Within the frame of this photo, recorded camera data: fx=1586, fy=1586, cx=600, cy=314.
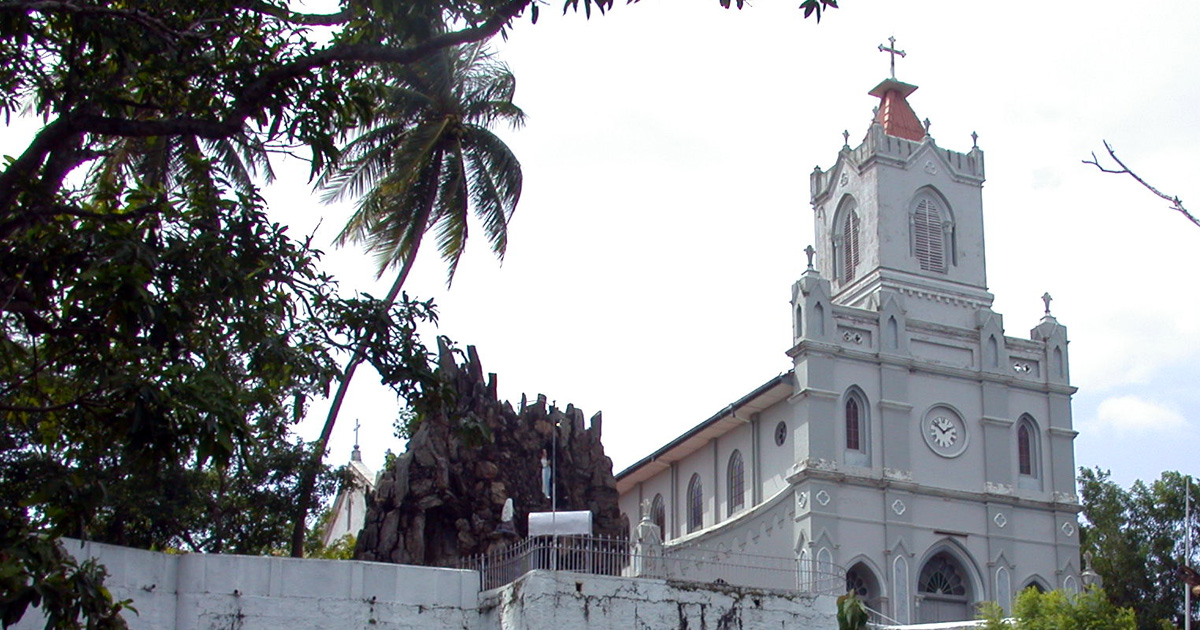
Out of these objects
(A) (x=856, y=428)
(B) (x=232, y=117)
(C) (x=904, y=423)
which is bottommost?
(B) (x=232, y=117)

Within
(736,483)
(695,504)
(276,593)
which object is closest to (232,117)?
(276,593)

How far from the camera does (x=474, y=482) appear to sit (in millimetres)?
28609

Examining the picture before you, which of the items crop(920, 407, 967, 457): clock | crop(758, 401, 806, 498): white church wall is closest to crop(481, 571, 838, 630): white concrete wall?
crop(758, 401, 806, 498): white church wall

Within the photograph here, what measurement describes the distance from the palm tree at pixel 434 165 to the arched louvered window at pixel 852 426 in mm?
11031

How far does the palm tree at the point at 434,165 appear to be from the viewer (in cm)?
3170

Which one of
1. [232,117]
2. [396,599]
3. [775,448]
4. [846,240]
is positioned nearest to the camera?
[232,117]

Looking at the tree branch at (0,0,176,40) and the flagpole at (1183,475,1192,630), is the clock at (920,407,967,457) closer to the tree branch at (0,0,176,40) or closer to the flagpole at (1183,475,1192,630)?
the flagpole at (1183,475,1192,630)

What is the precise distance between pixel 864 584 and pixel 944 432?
185 inches

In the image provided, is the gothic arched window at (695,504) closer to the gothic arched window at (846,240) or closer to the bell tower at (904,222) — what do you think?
the bell tower at (904,222)

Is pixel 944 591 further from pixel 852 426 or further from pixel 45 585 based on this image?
pixel 45 585

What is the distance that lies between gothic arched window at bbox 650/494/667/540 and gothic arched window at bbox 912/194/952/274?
1031 cm

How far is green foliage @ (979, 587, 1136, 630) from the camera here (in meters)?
30.3

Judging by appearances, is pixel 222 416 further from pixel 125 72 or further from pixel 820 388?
pixel 820 388

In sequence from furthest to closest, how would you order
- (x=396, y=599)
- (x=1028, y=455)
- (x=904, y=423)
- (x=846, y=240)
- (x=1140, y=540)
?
1. (x=1140, y=540)
2. (x=846, y=240)
3. (x=1028, y=455)
4. (x=904, y=423)
5. (x=396, y=599)
